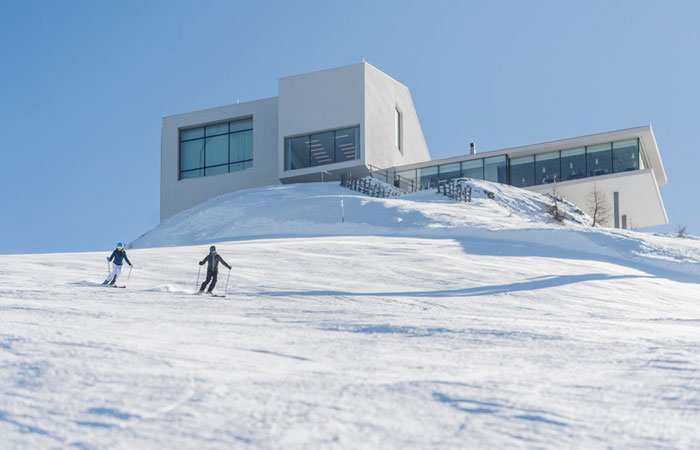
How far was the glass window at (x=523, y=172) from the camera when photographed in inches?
1645

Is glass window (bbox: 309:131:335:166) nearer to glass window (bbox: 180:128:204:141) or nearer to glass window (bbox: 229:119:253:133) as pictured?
glass window (bbox: 229:119:253:133)

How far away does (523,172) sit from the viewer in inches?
1654

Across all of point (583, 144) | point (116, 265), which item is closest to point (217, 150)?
point (583, 144)

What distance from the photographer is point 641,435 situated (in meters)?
5.55

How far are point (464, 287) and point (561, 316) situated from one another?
3522 millimetres

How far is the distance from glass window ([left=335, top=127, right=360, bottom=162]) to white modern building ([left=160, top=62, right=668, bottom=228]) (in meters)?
0.06

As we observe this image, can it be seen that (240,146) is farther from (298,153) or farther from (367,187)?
(367,187)

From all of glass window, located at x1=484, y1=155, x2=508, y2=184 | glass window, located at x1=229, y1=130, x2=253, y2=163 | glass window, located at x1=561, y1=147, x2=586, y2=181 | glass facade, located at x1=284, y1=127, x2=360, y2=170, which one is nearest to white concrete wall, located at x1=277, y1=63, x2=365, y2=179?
glass facade, located at x1=284, y1=127, x2=360, y2=170

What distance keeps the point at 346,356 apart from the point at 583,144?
1397 inches

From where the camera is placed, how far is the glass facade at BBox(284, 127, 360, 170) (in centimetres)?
4362

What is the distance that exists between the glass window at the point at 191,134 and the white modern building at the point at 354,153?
67 mm

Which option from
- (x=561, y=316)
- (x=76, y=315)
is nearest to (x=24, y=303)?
(x=76, y=315)

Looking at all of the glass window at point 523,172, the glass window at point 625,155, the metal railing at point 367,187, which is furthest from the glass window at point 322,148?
the glass window at point 625,155

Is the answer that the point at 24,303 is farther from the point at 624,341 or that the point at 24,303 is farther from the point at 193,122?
the point at 193,122
